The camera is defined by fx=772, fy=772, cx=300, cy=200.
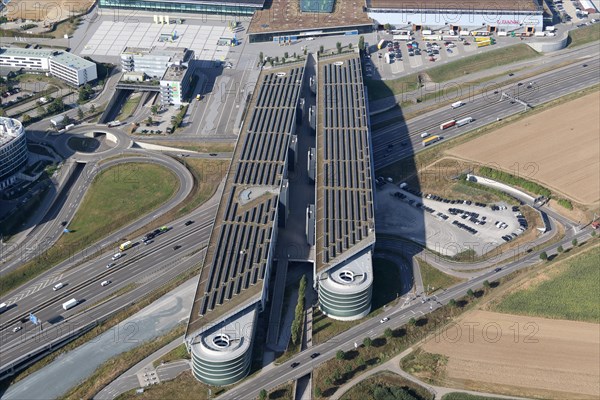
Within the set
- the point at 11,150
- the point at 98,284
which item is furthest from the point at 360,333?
the point at 11,150

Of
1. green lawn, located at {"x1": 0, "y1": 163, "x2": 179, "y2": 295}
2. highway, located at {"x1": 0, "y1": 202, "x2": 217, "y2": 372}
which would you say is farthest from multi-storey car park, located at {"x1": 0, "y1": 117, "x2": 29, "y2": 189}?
highway, located at {"x1": 0, "y1": 202, "x2": 217, "y2": 372}

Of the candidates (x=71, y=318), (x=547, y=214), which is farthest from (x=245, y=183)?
(x=547, y=214)

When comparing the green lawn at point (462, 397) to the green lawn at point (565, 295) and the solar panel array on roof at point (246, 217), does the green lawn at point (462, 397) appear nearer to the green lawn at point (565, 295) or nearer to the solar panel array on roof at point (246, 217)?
the green lawn at point (565, 295)

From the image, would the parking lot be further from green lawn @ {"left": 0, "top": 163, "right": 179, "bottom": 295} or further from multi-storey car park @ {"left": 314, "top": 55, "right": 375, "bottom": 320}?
green lawn @ {"left": 0, "top": 163, "right": 179, "bottom": 295}

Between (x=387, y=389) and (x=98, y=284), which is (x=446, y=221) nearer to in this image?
(x=387, y=389)

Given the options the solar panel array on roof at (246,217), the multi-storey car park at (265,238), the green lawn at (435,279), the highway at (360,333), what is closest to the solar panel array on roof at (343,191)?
the multi-storey car park at (265,238)

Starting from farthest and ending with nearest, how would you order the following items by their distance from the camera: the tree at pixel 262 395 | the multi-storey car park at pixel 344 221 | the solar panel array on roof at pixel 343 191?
the solar panel array on roof at pixel 343 191 < the multi-storey car park at pixel 344 221 < the tree at pixel 262 395

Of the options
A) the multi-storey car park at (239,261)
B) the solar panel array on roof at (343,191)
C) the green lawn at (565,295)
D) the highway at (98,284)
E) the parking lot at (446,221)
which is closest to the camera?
the multi-storey car park at (239,261)
